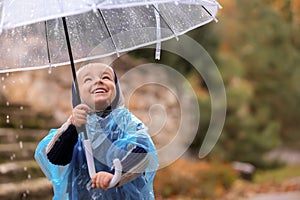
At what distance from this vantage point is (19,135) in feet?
24.9

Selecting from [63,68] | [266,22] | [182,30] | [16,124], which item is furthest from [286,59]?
[182,30]

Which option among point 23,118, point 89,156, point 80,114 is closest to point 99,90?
point 80,114

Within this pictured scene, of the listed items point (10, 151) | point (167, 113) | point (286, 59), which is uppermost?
point (286, 59)

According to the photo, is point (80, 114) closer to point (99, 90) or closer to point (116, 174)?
point (99, 90)

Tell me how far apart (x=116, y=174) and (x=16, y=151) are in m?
4.20

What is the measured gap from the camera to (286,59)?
14578 mm

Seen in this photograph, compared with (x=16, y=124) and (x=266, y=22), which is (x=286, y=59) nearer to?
(x=266, y=22)

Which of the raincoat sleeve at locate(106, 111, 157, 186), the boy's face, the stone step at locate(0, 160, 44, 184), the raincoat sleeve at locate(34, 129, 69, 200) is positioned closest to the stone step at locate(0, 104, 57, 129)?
the stone step at locate(0, 160, 44, 184)

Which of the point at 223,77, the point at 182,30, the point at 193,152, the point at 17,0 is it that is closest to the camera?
the point at 17,0

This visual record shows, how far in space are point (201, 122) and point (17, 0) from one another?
9.32 metres

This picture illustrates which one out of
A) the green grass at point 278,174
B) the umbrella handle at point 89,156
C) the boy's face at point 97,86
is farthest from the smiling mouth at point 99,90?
the green grass at point 278,174

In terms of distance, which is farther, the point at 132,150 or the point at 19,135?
the point at 19,135

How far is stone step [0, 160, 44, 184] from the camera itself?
6.78 m

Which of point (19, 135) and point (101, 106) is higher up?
point (19, 135)
